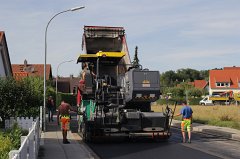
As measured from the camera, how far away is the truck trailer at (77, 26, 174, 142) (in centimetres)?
1648

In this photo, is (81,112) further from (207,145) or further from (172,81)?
(172,81)

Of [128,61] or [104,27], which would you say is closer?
[128,61]

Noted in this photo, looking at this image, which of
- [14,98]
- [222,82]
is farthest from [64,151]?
[222,82]

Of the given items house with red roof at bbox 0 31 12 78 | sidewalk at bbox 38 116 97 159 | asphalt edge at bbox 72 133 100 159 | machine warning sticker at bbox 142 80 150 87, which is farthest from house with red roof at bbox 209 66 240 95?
sidewalk at bbox 38 116 97 159

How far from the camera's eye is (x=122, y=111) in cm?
1675

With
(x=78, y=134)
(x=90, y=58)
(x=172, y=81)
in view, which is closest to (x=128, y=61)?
(x=90, y=58)

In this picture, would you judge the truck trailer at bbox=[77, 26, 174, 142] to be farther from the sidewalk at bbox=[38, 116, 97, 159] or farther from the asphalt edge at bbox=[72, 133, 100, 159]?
the sidewalk at bbox=[38, 116, 97, 159]

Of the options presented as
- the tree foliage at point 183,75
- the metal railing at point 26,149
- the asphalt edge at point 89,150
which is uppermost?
the tree foliage at point 183,75

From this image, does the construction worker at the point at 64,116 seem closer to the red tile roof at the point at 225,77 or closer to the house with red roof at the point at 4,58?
the house with red roof at the point at 4,58

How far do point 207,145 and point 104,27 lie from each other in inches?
284

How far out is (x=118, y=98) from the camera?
17406mm

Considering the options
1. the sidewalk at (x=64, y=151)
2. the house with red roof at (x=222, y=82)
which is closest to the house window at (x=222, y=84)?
the house with red roof at (x=222, y=82)

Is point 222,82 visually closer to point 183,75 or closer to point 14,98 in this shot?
point 183,75

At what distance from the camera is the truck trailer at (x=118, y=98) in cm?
1648
